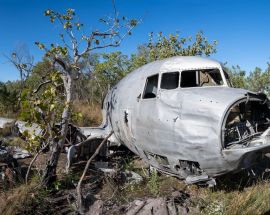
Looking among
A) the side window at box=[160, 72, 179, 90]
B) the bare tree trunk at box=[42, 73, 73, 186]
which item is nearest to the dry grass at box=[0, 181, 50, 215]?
the bare tree trunk at box=[42, 73, 73, 186]

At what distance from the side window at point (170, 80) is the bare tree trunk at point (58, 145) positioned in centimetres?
275

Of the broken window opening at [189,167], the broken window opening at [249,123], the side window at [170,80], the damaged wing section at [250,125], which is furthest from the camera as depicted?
the side window at [170,80]

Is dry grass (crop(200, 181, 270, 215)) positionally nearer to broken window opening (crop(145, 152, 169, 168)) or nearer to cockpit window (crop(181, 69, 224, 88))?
broken window opening (crop(145, 152, 169, 168))

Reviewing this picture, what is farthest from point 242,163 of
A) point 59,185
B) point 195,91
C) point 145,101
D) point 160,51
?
point 160,51

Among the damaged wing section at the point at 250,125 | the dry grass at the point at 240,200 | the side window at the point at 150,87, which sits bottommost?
the dry grass at the point at 240,200

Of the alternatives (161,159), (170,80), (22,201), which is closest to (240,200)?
(161,159)

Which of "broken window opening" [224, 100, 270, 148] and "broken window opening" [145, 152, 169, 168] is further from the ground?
"broken window opening" [224, 100, 270, 148]

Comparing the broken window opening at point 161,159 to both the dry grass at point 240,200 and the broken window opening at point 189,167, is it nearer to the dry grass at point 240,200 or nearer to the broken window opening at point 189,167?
the broken window opening at point 189,167

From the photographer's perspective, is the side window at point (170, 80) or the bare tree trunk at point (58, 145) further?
the bare tree trunk at point (58, 145)

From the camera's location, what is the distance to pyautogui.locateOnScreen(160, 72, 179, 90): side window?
8112 mm

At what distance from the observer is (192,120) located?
6.64 meters

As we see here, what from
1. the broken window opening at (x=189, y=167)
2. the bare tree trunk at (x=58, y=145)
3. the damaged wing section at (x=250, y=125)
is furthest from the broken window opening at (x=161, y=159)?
the bare tree trunk at (x=58, y=145)

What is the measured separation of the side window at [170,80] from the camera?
811 centimetres

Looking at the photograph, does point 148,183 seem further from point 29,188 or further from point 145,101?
point 29,188
